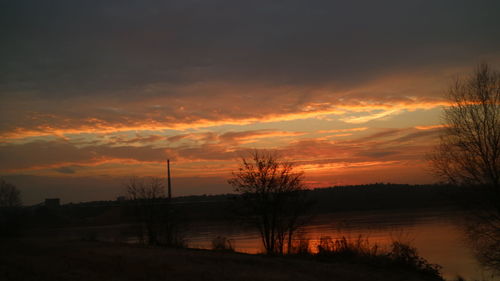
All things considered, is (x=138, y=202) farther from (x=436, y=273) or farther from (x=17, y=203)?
(x=17, y=203)

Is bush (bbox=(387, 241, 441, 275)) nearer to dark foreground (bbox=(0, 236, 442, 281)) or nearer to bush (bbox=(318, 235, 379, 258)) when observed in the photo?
dark foreground (bbox=(0, 236, 442, 281))

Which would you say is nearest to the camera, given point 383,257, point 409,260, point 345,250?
point 409,260

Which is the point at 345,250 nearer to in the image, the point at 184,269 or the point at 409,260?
the point at 409,260

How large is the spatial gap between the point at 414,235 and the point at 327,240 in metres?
18.9

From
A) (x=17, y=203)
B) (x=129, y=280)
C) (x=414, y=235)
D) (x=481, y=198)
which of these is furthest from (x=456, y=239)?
(x=17, y=203)

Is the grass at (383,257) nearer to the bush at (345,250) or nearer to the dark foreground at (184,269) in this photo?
the bush at (345,250)

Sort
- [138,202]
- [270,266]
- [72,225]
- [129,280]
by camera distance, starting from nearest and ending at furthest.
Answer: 1. [129,280]
2. [270,266]
3. [138,202]
4. [72,225]

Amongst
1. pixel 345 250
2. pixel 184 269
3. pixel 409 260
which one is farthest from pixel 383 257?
pixel 184 269

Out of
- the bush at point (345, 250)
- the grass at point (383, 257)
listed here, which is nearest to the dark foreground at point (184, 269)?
the grass at point (383, 257)

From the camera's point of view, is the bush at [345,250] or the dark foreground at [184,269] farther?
the bush at [345,250]

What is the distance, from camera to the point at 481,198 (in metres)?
25.5

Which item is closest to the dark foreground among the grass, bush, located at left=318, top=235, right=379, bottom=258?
the grass

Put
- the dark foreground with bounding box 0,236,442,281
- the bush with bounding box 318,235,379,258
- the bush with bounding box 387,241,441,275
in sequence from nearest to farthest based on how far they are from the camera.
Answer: the dark foreground with bounding box 0,236,442,281
the bush with bounding box 387,241,441,275
the bush with bounding box 318,235,379,258

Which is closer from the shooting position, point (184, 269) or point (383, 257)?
point (184, 269)
